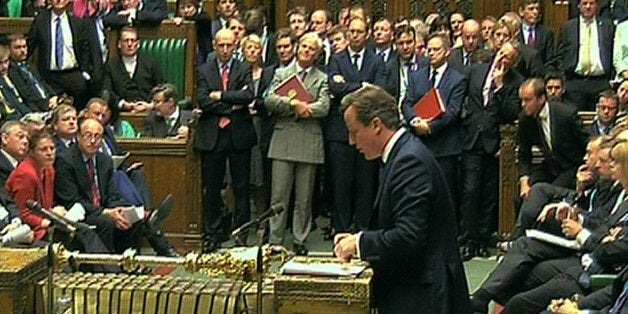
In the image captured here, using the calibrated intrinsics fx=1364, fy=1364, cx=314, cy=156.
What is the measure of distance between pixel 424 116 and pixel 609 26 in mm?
2262

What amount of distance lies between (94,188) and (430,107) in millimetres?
2663

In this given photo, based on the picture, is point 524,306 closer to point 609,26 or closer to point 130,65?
point 609,26

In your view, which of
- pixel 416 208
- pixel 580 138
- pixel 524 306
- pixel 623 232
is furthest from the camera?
pixel 580 138

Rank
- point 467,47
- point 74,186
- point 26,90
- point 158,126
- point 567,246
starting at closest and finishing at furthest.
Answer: point 567,246
point 74,186
point 158,126
point 467,47
point 26,90

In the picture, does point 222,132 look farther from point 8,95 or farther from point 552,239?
point 552,239

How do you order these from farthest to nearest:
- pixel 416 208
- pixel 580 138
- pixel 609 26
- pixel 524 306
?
pixel 609 26 → pixel 580 138 → pixel 524 306 → pixel 416 208

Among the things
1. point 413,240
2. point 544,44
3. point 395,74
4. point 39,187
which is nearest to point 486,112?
point 395,74

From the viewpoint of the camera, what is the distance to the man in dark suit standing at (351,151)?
10.4 m

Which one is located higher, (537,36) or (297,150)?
(537,36)

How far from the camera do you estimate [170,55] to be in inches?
521

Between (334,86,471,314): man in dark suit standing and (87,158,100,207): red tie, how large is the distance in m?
3.82

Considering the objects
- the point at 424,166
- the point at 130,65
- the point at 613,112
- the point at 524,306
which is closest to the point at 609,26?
the point at 613,112

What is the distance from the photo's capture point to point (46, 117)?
10.2 metres

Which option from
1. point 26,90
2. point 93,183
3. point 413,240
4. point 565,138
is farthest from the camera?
point 26,90
